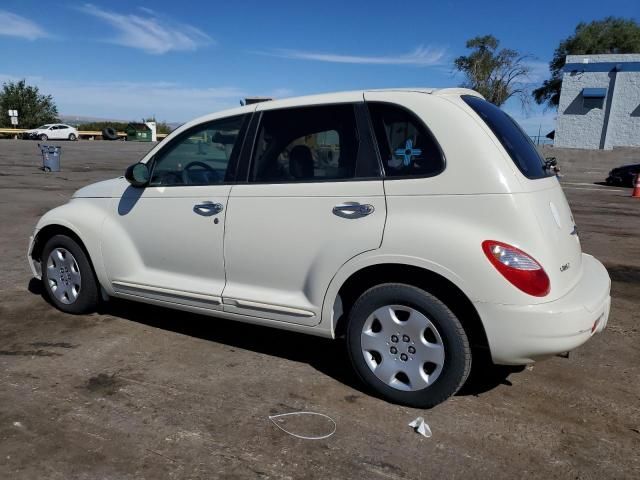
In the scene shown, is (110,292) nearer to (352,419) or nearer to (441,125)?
(352,419)

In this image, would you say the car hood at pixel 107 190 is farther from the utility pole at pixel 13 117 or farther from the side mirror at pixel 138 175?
the utility pole at pixel 13 117

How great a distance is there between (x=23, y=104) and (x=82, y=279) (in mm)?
63120

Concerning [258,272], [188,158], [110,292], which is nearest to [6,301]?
[110,292]

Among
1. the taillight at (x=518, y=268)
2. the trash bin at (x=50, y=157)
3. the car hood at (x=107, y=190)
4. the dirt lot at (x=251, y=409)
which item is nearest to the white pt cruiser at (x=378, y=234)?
the taillight at (x=518, y=268)

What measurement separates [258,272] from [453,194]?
1.41 meters

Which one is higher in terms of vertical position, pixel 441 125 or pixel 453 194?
pixel 441 125

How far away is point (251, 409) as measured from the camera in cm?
318

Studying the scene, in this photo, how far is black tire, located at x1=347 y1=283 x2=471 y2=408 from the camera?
2.99m

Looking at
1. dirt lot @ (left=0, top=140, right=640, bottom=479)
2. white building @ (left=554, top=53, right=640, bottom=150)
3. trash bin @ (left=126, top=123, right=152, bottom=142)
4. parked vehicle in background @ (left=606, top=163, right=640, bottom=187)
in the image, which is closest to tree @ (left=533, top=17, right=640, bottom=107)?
white building @ (left=554, top=53, right=640, bottom=150)

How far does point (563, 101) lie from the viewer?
3500 centimetres

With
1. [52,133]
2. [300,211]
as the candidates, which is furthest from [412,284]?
[52,133]

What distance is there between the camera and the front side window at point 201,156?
3852 millimetres

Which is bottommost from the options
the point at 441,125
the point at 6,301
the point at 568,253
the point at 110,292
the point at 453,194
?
the point at 6,301

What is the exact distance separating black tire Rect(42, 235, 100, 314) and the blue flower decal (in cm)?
281
